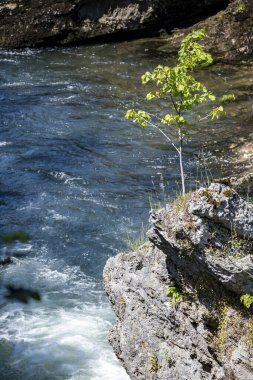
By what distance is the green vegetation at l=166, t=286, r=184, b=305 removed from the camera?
6.20 metres

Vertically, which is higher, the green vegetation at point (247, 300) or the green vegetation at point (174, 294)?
the green vegetation at point (247, 300)

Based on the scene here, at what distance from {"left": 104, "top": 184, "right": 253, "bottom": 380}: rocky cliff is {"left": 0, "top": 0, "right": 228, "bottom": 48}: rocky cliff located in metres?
18.9

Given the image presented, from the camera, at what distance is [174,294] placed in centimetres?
624

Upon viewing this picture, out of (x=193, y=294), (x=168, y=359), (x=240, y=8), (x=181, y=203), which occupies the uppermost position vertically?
(x=181, y=203)

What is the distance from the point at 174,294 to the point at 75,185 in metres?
6.58

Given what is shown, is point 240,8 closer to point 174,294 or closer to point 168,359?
point 174,294

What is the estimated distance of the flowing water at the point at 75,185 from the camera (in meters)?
8.28

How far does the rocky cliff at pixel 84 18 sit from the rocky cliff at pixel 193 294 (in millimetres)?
18902

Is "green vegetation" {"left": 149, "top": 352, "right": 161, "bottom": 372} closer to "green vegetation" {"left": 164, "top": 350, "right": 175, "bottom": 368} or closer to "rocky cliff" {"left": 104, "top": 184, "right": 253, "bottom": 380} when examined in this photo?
"rocky cliff" {"left": 104, "top": 184, "right": 253, "bottom": 380}

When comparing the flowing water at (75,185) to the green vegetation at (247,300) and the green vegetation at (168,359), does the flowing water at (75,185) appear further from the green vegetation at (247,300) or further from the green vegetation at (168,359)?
the green vegetation at (247,300)

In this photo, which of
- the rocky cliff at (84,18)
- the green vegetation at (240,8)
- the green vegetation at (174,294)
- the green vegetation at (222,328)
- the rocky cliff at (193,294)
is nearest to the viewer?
the rocky cliff at (193,294)

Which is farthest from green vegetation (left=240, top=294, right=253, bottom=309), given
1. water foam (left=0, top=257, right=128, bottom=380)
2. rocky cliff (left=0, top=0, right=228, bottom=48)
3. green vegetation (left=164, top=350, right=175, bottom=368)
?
rocky cliff (left=0, top=0, right=228, bottom=48)

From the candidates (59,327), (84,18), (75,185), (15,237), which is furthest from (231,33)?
(59,327)

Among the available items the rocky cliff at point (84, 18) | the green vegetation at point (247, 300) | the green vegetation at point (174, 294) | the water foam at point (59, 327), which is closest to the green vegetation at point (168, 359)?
the green vegetation at point (174, 294)
